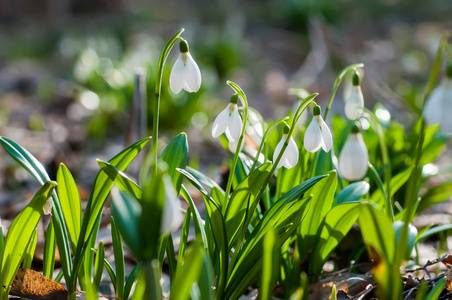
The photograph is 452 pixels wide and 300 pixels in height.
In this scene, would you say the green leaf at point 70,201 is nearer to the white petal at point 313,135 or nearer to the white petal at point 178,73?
the white petal at point 178,73

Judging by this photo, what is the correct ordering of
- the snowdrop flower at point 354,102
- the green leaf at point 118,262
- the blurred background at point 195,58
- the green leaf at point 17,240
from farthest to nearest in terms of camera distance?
the blurred background at point 195,58 < the snowdrop flower at point 354,102 < the green leaf at point 118,262 < the green leaf at point 17,240

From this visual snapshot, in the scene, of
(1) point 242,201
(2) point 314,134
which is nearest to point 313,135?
(2) point 314,134

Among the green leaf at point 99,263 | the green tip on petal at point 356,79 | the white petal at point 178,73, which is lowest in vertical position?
the green leaf at point 99,263

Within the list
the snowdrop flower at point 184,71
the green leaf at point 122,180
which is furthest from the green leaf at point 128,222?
the snowdrop flower at point 184,71

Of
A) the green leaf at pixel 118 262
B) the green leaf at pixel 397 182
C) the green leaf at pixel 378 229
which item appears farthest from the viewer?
the green leaf at pixel 397 182

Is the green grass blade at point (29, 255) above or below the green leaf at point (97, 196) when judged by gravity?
below

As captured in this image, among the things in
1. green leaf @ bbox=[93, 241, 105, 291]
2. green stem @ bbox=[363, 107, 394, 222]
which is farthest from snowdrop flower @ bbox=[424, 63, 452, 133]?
green leaf @ bbox=[93, 241, 105, 291]

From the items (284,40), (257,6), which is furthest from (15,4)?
(284,40)

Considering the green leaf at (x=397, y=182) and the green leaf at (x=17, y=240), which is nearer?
the green leaf at (x=17, y=240)
